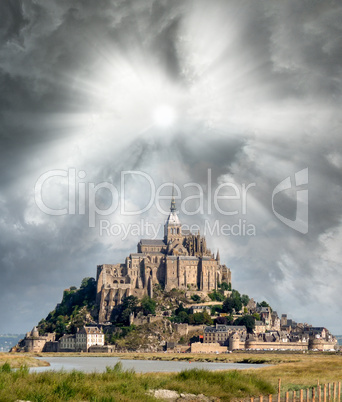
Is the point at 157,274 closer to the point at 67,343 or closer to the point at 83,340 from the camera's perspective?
the point at 83,340

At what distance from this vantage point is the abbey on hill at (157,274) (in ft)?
462

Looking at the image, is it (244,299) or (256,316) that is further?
(244,299)

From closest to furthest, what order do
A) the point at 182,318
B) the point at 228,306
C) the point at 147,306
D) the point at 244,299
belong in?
the point at 182,318
the point at 147,306
the point at 228,306
the point at 244,299

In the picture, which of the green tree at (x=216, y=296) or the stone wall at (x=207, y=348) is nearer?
the stone wall at (x=207, y=348)

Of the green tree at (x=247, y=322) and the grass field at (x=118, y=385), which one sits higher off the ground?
the green tree at (x=247, y=322)

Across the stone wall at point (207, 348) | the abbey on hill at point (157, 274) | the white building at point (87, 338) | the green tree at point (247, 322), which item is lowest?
the stone wall at point (207, 348)

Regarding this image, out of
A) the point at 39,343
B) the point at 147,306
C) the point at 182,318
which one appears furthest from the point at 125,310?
the point at 39,343

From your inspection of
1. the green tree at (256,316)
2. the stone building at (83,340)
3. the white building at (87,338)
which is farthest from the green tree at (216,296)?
the white building at (87,338)

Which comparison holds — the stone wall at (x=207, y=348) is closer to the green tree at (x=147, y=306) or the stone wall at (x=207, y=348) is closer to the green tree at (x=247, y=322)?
the green tree at (x=247, y=322)

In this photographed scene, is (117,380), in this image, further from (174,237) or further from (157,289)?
(174,237)

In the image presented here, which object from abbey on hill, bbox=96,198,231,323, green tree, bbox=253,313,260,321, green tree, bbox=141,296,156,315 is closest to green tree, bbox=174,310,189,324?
green tree, bbox=141,296,156,315

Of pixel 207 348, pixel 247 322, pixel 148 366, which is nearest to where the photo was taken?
pixel 148 366

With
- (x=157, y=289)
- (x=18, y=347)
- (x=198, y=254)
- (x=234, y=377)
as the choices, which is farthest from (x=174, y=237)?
(x=234, y=377)

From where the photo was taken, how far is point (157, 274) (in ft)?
481
